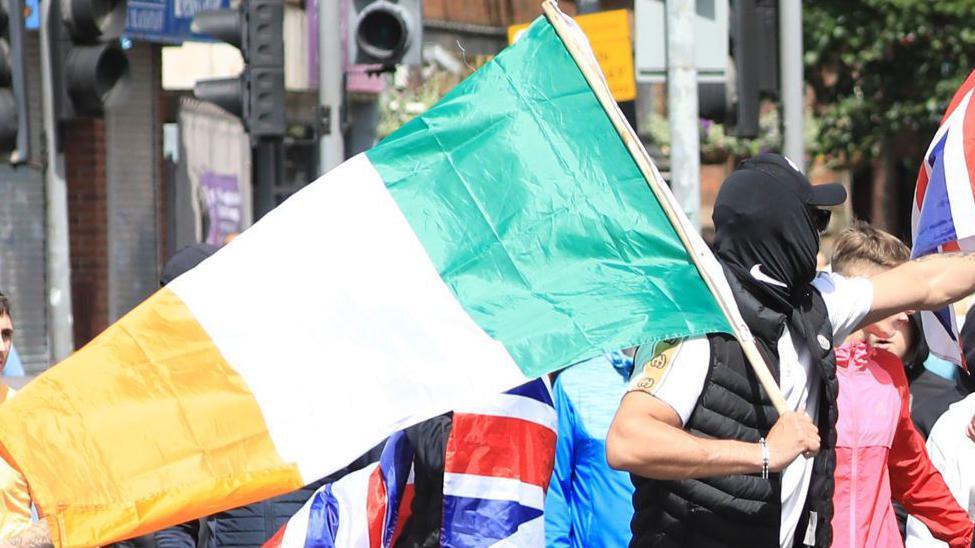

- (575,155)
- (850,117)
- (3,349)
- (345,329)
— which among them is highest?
(575,155)

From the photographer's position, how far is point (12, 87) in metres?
10.3

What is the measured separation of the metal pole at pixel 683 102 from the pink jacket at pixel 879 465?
4926 millimetres

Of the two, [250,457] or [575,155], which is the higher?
[575,155]

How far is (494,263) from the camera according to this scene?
4.55 m

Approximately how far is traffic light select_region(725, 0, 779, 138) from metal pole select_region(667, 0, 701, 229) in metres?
0.84

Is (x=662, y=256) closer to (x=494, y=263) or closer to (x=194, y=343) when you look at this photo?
(x=494, y=263)

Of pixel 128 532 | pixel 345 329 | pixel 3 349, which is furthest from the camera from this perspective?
pixel 3 349

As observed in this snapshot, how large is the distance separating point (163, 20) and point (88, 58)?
222 inches

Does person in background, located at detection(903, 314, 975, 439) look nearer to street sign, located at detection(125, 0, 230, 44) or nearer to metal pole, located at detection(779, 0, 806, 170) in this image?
metal pole, located at detection(779, 0, 806, 170)

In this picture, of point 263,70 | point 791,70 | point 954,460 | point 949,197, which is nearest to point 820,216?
point 949,197

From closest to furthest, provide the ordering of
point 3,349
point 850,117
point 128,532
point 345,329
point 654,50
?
1. point 128,532
2. point 345,329
3. point 3,349
4. point 654,50
5. point 850,117

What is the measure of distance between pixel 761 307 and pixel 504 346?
598 millimetres

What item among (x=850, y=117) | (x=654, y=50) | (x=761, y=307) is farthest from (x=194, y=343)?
(x=850, y=117)

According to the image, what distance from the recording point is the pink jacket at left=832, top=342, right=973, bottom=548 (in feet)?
17.4
